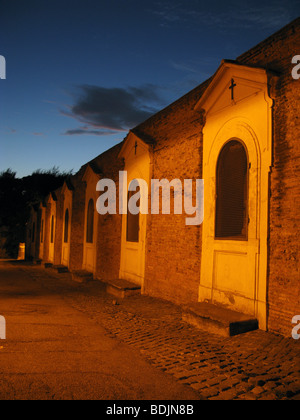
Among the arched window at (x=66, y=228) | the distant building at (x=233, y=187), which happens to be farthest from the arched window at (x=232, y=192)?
the arched window at (x=66, y=228)

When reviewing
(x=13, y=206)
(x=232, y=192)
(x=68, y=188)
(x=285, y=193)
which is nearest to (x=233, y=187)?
(x=232, y=192)

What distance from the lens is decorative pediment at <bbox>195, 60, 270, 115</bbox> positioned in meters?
6.44

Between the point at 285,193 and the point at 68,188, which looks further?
the point at 68,188

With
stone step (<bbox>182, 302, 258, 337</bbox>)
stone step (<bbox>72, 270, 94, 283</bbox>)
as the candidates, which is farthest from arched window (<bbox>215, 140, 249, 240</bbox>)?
stone step (<bbox>72, 270, 94, 283</bbox>)

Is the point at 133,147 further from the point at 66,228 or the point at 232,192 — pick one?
the point at 66,228

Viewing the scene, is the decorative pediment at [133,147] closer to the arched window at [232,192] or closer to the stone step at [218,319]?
the arched window at [232,192]

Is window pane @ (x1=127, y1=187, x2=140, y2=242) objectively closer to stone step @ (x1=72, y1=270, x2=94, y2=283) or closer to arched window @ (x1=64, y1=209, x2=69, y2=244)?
stone step @ (x1=72, y1=270, x2=94, y2=283)

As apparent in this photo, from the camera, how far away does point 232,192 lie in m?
7.32

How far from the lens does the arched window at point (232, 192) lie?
699 cm

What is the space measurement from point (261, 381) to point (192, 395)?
2.93 feet

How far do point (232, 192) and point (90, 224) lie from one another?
10.8m

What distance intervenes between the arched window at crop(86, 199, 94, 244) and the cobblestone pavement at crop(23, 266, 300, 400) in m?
8.28

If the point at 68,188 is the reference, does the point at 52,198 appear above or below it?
below
